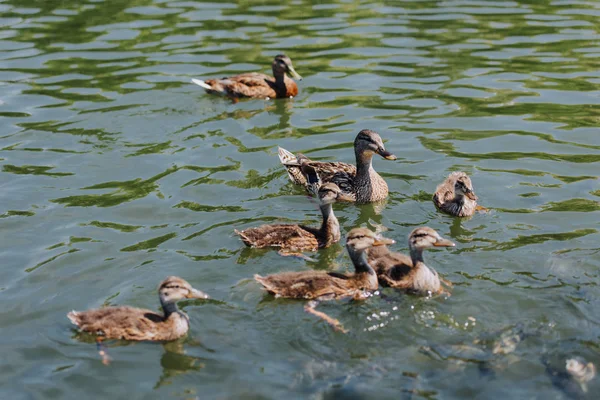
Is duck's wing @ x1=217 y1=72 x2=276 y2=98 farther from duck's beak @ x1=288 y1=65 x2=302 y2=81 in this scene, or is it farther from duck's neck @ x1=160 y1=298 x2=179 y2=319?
duck's neck @ x1=160 y1=298 x2=179 y2=319

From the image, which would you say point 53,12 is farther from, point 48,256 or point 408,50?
point 48,256

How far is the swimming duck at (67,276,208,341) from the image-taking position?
8.45 meters

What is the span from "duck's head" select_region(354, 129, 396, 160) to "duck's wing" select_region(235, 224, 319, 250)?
2432 mm

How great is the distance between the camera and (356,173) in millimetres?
12406

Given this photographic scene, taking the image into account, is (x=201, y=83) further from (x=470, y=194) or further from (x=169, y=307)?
(x=169, y=307)

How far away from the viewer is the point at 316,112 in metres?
15.6

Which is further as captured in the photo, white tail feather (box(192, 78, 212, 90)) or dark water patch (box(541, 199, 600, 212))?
white tail feather (box(192, 78, 212, 90))

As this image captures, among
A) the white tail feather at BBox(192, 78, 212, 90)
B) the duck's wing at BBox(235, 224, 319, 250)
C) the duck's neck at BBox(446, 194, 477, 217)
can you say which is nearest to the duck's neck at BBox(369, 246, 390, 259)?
the duck's wing at BBox(235, 224, 319, 250)

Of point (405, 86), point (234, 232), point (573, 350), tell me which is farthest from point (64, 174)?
point (573, 350)

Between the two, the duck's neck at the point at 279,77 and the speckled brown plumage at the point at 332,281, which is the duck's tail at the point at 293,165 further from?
the duck's neck at the point at 279,77

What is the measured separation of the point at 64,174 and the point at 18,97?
156 inches

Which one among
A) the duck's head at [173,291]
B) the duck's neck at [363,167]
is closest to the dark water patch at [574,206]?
the duck's neck at [363,167]

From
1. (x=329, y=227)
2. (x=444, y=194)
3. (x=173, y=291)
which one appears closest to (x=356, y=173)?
(x=444, y=194)

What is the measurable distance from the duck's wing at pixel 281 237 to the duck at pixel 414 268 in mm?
908
